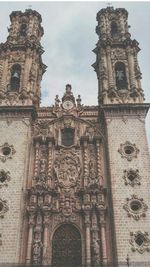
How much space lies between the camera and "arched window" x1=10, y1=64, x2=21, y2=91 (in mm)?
26188

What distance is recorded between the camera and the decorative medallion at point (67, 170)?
21.5 m

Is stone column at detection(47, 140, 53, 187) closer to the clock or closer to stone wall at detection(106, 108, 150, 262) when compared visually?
the clock

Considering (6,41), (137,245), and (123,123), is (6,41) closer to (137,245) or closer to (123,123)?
(123,123)

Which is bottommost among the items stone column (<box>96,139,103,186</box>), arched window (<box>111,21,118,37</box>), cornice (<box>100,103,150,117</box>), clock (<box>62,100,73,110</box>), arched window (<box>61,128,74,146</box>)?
stone column (<box>96,139,103,186</box>)

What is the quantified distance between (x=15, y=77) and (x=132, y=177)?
35.5 ft

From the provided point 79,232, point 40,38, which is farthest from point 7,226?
point 40,38

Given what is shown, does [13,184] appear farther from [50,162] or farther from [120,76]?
[120,76]

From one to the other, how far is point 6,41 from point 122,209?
15.3m

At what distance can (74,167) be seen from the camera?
22234 millimetres

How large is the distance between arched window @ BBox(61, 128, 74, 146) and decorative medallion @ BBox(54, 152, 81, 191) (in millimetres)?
941

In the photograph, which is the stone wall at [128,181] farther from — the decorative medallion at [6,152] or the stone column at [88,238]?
the decorative medallion at [6,152]

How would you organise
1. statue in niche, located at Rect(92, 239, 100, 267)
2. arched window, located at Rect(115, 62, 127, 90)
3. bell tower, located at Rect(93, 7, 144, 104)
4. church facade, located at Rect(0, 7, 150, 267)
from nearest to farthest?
statue in niche, located at Rect(92, 239, 100, 267), church facade, located at Rect(0, 7, 150, 267), bell tower, located at Rect(93, 7, 144, 104), arched window, located at Rect(115, 62, 127, 90)

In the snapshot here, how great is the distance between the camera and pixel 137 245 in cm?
1881

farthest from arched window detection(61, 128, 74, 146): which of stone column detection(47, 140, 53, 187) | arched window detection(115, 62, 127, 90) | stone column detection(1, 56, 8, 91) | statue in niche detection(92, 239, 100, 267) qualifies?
statue in niche detection(92, 239, 100, 267)
